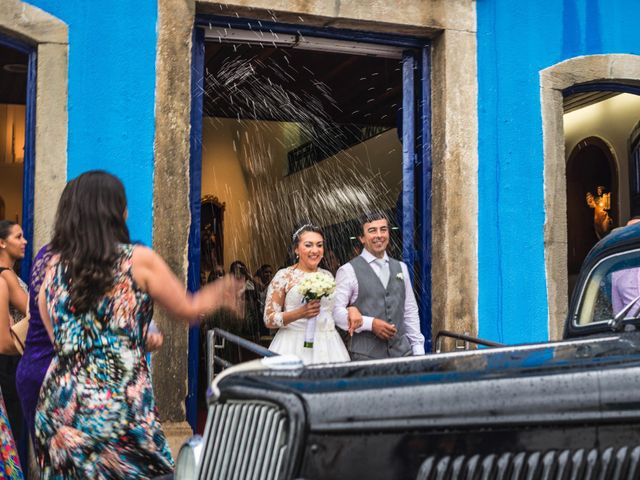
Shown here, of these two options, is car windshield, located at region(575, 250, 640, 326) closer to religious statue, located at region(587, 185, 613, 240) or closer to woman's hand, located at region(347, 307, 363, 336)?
woman's hand, located at region(347, 307, 363, 336)

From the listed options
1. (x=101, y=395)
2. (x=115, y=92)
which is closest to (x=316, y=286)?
(x=115, y=92)

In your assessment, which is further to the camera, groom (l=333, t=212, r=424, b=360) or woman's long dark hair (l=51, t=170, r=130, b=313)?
groom (l=333, t=212, r=424, b=360)

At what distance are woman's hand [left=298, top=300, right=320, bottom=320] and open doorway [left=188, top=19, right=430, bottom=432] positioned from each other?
958mm

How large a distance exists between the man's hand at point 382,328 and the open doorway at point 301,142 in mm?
1303

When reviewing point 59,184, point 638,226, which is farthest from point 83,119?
point 638,226

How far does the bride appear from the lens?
634 centimetres

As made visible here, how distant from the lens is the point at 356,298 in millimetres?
6348

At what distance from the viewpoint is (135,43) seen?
650 centimetres

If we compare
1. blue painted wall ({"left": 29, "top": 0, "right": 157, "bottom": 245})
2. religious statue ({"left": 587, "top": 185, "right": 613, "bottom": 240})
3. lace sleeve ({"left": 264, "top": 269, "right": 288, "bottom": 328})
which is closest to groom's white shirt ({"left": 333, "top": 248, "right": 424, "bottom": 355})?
lace sleeve ({"left": 264, "top": 269, "right": 288, "bottom": 328})

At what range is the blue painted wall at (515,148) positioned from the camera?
7.30 m

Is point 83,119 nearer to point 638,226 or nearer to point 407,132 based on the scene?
point 407,132

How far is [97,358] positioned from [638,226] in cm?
229

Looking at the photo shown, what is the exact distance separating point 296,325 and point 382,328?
2.22 feet

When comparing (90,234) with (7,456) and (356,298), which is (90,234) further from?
(356,298)
